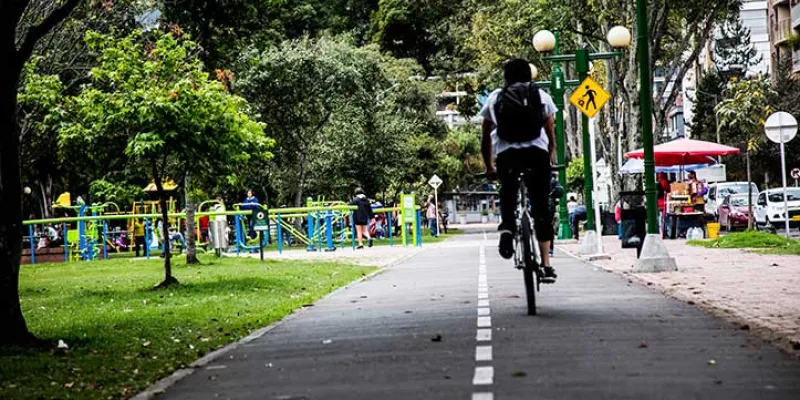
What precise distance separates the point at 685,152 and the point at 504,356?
26198 millimetres

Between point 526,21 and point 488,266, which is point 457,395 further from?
point 526,21

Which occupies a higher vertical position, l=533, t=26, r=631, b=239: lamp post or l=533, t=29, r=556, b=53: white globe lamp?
l=533, t=29, r=556, b=53: white globe lamp

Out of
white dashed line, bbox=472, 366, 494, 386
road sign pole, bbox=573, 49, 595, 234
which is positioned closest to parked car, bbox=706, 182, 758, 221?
road sign pole, bbox=573, 49, 595, 234

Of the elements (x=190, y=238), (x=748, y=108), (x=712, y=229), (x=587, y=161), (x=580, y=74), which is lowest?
(x=712, y=229)

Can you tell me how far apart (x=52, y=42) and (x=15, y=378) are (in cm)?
2750

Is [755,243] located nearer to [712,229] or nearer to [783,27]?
[712,229]

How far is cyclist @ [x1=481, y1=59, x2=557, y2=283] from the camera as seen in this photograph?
1029 centimetres

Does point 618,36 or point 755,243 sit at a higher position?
point 618,36

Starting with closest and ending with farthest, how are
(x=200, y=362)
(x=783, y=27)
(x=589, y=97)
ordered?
(x=200, y=362)
(x=589, y=97)
(x=783, y=27)

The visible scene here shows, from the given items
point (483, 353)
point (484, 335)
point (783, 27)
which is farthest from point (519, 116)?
point (783, 27)

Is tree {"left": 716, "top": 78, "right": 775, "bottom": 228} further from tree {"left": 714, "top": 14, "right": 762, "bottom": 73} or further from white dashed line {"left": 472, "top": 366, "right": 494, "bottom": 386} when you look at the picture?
white dashed line {"left": 472, "top": 366, "right": 494, "bottom": 386}

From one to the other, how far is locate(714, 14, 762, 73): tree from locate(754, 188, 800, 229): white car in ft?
119

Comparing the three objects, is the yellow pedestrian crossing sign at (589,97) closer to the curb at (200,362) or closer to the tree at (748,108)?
the curb at (200,362)

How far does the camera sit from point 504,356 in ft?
27.0
